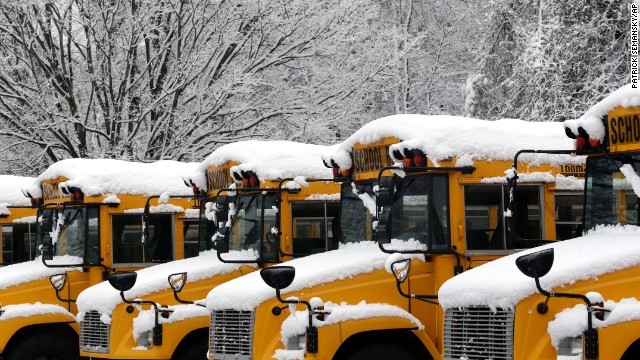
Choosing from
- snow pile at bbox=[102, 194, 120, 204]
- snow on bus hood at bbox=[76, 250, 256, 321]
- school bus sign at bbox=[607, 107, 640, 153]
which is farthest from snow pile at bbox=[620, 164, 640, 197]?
snow pile at bbox=[102, 194, 120, 204]

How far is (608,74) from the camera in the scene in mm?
19031

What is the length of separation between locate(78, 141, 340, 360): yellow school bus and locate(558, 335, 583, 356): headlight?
4.41 meters

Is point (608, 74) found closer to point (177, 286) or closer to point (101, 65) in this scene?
point (101, 65)

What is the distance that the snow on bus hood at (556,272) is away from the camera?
6758 millimetres

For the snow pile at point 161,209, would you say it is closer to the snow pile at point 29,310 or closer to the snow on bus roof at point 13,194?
the snow pile at point 29,310

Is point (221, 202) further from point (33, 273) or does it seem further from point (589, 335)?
point (589, 335)

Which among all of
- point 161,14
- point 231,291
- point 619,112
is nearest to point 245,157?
point 231,291

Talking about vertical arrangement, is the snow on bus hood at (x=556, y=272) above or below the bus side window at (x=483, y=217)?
below

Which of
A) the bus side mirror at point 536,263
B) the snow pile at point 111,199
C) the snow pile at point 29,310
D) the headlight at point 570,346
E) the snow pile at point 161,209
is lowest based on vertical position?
the snow pile at point 29,310

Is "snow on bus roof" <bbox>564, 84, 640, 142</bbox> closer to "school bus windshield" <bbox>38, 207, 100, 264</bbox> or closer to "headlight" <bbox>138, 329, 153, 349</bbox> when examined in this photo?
"headlight" <bbox>138, 329, 153, 349</bbox>

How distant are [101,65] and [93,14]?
0.87 m

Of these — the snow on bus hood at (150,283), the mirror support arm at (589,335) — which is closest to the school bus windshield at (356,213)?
the snow on bus hood at (150,283)

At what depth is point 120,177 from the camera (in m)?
13.0

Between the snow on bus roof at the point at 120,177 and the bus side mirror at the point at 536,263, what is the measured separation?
710 centimetres
